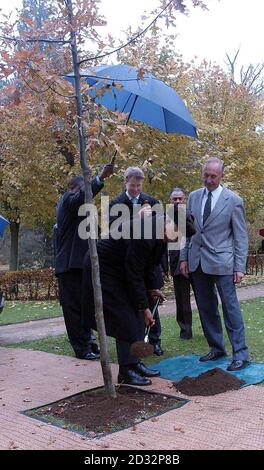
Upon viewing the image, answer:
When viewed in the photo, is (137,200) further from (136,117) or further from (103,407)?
(103,407)

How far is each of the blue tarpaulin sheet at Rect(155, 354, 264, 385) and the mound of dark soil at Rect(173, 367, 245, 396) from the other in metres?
0.15

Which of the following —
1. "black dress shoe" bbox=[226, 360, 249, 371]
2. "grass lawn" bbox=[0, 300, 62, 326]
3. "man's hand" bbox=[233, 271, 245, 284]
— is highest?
"man's hand" bbox=[233, 271, 245, 284]

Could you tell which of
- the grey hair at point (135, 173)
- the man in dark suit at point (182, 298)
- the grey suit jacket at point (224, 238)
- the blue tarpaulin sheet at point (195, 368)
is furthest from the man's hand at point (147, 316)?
the man in dark suit at point (182, 298)

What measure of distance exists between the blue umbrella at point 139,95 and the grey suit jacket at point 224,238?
3.12ft

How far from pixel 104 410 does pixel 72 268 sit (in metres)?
2.32

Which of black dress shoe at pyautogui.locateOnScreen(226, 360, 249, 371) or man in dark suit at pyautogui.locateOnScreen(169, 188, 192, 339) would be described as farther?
man in dark suit at pyautogui.locateOnScreen(169, 188, 192, 339)

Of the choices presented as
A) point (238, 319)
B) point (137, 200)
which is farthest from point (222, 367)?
point (137, 200)

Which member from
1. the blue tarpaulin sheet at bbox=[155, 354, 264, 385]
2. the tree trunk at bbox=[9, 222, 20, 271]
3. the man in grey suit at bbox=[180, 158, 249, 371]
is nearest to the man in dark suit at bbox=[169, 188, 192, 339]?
the blue tarpaulin sheet at bbox=[155, 354, 264, 385]

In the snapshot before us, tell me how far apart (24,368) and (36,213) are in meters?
11.8

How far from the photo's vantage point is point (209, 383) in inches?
198

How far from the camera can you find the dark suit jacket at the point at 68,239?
649cm

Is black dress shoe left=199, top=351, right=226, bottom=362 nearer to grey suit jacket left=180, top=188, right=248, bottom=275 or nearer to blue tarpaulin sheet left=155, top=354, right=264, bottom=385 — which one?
blue tarpaulin sheet left=155, top=354, right=264, bottom=385

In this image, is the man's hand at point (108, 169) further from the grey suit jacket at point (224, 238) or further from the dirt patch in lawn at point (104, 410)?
the dirt patch in lawn at point (104, 410)

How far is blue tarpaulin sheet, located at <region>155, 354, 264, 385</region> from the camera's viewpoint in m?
5.28
